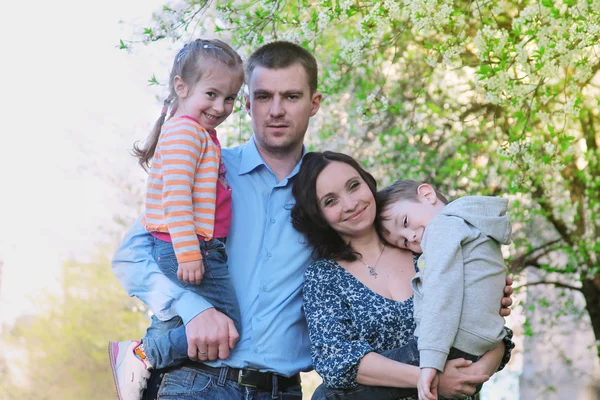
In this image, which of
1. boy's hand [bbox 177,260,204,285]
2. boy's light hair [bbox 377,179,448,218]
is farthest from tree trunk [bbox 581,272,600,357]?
boy's hand [bbox 177,260,204,285]

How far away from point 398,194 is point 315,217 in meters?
0.30

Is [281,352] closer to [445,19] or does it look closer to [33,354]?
[445,19]

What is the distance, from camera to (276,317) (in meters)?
2.78

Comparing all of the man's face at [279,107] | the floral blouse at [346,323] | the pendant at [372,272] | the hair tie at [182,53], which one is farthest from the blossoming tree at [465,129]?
the floral blouse at [346,323]

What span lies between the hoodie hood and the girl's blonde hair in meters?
0.91

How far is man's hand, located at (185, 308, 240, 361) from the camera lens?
2621 mm

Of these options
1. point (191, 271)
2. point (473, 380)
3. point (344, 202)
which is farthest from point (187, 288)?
point (473, 380)

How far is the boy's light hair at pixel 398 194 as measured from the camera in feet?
9.37

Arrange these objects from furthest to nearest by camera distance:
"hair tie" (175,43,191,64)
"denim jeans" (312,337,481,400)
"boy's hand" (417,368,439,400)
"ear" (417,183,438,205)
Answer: "hair tie" (175,43,191,64), "ear" (417,183,438,205), "denim jeans" (312,337,481,400), "boy's hand" (417,368,439,400)

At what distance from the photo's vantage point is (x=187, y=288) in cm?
272

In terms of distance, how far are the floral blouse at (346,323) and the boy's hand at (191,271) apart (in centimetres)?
35

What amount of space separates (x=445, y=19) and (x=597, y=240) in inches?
124

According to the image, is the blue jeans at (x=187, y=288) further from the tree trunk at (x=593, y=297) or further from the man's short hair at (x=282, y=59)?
the tree trunk at (x=593, y=297)

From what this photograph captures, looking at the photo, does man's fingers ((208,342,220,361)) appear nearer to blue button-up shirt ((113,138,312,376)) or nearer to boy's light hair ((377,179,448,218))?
blue button-up shirt ((113,138,312,376))
